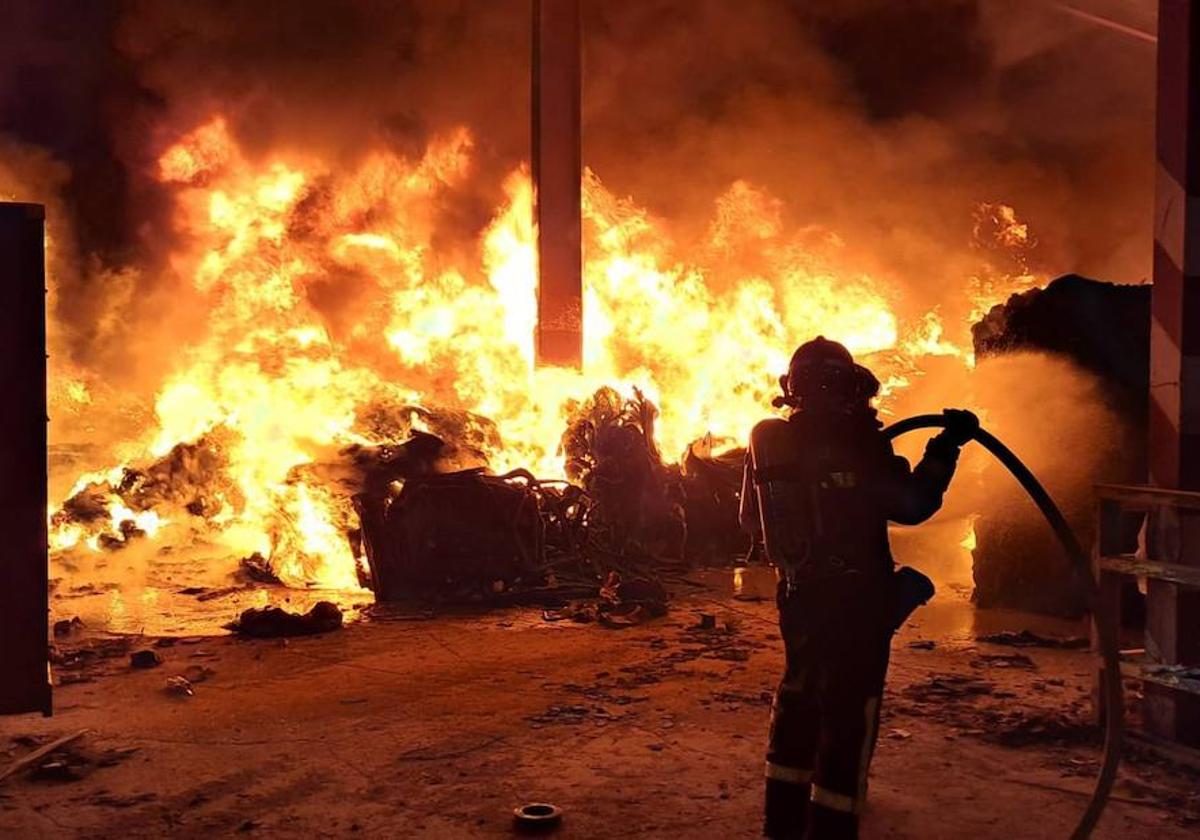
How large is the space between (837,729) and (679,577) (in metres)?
8.05

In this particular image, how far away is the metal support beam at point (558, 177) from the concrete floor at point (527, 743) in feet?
28.7

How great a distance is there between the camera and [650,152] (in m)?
20.4

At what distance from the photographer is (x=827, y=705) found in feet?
12.5

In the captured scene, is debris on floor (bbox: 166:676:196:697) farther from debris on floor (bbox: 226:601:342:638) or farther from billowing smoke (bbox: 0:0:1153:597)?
billowing smoke (bbox: 0:0:1153:597)

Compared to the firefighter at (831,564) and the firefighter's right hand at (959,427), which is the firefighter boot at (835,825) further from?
the firefighter's right hand at (959,427)

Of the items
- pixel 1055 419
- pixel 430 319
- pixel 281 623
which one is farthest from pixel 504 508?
pixel 430 319

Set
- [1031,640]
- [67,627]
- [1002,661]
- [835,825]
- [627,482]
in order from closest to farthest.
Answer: [835,825] → [1002,661] → [1031,640] → [67,627] → [627,482]

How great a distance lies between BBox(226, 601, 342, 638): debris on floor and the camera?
8602 millimetres

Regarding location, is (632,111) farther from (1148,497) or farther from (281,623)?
(1148,497)

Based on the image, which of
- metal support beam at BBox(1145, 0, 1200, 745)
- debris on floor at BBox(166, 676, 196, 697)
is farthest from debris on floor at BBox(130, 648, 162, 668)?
metal support beam at BBox(1145, 0, 1200, 745)

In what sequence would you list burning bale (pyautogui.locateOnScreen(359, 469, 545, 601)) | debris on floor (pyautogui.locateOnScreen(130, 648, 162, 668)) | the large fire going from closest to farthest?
debris on floor (pyautogui.locateOnScreen(130, 648, 162, 668))
burning bale (pyautogui.locateOnScreen(359, 469, 545, 601))
the large fire

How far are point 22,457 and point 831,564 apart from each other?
13.9ft

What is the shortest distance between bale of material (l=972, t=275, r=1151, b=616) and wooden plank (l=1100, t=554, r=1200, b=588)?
3.60 metres

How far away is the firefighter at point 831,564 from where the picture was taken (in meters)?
3.78
